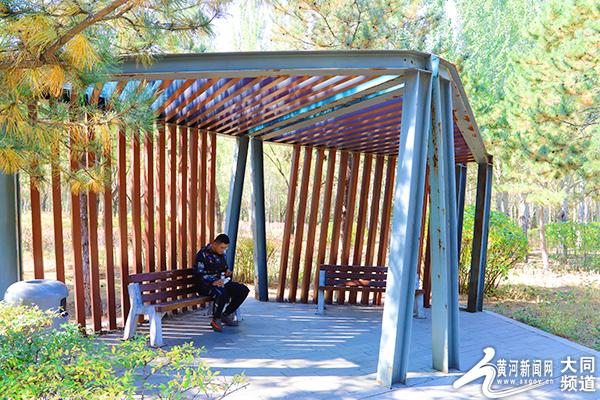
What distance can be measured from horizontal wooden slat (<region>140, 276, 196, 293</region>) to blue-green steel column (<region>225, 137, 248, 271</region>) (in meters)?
1.21

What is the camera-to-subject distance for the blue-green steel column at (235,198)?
722 cm

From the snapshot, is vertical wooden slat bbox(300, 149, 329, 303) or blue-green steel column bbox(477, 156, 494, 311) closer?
blue-green steel column bbox(477, 156, 494, 311)

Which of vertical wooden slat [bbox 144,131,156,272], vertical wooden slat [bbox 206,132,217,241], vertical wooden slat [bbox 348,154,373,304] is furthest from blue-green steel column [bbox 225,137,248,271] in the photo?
vertical wooden slat [bbox 348,154,373,304]

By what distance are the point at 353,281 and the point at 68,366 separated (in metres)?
5.11

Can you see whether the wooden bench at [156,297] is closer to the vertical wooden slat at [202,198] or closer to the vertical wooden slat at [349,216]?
the vertical wooden slat at [202,198]

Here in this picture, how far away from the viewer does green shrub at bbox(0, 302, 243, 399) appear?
7.11ft

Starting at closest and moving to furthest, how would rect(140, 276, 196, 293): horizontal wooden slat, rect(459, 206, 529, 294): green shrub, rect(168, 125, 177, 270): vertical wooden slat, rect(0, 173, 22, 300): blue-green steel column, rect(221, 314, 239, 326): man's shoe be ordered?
rect(0, 173, 22, 300): blue-green steel column, rect(140, 276, 196, 293): horizontal wooden slat, rect(221, 314, 239, 326): man's shoe, rect(168, 125, 177, 270): vertical wooden slat, rect(459, 206, 529, 294): green shrub

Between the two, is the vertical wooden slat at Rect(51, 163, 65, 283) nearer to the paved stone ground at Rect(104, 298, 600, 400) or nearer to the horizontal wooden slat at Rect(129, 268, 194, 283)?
the horizontal wooden slat at Rect(129, 268, 194, 283)

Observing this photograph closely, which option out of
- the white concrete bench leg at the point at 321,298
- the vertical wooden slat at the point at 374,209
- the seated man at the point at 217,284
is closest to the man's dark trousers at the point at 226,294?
the seated man at the point at 217,284

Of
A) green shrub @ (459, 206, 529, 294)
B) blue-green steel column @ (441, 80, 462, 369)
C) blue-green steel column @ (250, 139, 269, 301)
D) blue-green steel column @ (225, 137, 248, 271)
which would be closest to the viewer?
blue-green steel column @ (441, 80, 462, 369)

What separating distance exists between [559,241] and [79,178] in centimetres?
1563

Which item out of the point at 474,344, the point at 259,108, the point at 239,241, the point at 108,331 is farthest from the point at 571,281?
the point at 108,331

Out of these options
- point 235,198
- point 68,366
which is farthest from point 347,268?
point 68,366

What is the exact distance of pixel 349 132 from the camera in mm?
6609
